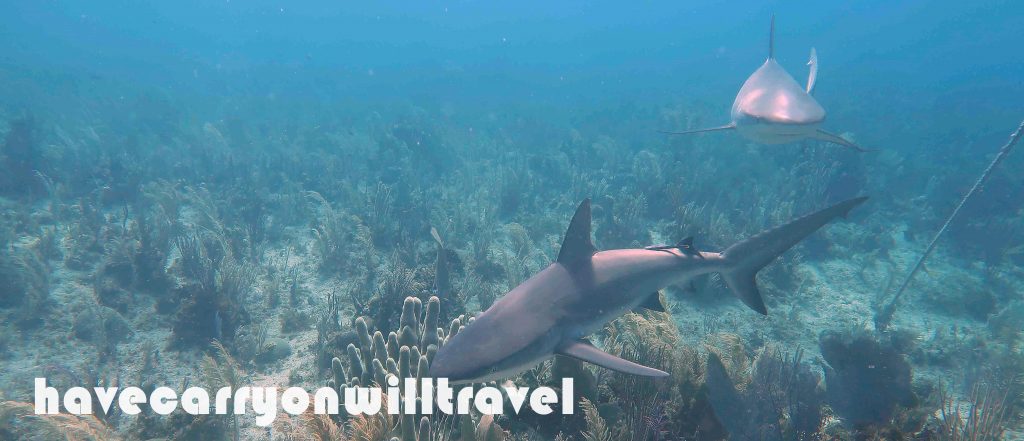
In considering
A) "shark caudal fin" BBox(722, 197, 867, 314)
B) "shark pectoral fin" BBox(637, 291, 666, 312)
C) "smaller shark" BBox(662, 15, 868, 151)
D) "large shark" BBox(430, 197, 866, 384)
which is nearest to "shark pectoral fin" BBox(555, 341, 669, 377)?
"large shark" BBox(430, 197, 866, 384)

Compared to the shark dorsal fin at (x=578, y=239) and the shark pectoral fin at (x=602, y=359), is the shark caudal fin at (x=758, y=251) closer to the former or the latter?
the shark dorsal fin at (x=578, y=239)

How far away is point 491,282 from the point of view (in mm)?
8500

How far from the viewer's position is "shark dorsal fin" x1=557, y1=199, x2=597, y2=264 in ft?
10.4

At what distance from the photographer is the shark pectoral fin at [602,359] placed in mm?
2561

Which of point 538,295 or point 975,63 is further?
point 975,63

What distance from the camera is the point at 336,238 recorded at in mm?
9281

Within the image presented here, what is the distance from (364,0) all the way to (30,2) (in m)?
80.9

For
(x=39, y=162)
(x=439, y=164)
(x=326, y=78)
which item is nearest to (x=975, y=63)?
(x=439, y=164)

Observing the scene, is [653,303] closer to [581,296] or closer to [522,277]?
[581,296]

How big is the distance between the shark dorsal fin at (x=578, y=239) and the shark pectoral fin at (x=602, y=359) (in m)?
0.66

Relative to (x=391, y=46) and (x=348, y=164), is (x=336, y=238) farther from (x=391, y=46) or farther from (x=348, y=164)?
(x=391, y=46)

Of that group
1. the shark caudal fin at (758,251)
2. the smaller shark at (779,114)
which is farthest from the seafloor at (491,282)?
the smaller shark at (779,114)

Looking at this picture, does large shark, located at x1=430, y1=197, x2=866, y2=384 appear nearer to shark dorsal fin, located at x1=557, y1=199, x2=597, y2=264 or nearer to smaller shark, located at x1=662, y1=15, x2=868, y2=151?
shark dorsal fin, located at x1=557, y1=199, x2=597, y2=264

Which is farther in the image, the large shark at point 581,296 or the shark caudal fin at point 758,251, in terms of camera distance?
the shark caudal fin at point 758,251
